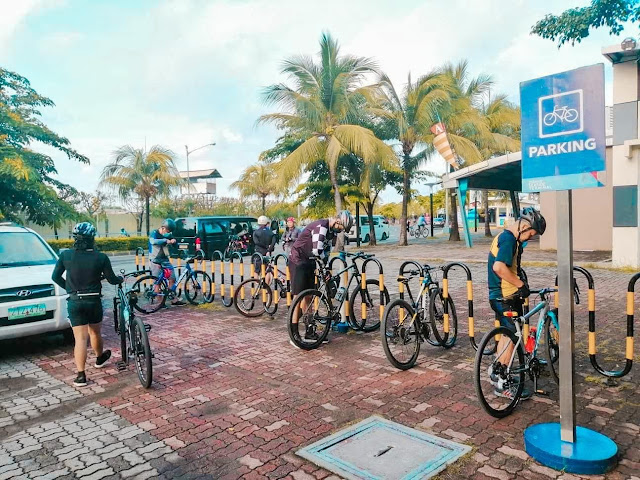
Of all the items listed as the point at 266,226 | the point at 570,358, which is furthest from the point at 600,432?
the point at 266,226

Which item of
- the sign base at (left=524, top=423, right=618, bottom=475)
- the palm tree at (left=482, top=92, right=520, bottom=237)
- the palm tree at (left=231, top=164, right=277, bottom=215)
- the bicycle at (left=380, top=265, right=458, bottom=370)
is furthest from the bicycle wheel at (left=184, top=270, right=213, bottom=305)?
the palm tree at (left=231, top=164, right=277, bottom=215)

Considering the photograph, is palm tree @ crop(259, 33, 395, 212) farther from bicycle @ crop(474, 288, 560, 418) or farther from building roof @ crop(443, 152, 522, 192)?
bicycle @ crop(474, 288, 560, 418)

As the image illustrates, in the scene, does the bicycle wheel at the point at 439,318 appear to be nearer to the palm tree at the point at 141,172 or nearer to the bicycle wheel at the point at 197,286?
the bicycle wheel at the point at 197,286

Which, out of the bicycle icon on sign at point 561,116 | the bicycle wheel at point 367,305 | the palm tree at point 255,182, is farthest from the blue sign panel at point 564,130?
the palm tree at point 255,182

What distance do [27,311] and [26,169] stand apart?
6.87 metres

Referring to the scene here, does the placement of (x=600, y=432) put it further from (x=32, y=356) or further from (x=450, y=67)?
(x=450, y=67)

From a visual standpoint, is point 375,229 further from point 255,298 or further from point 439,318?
point 439,318

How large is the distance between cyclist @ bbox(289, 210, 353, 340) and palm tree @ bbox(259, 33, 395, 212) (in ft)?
47.0

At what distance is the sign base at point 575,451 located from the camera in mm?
3293

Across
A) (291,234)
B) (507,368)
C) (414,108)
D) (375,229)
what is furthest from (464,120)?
(507,368)

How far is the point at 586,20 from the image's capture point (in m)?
13.9

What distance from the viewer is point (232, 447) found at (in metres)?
3.81

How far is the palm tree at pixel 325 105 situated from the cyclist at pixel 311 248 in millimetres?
14332

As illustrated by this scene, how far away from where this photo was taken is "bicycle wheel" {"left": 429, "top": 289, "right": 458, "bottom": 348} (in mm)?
6180
